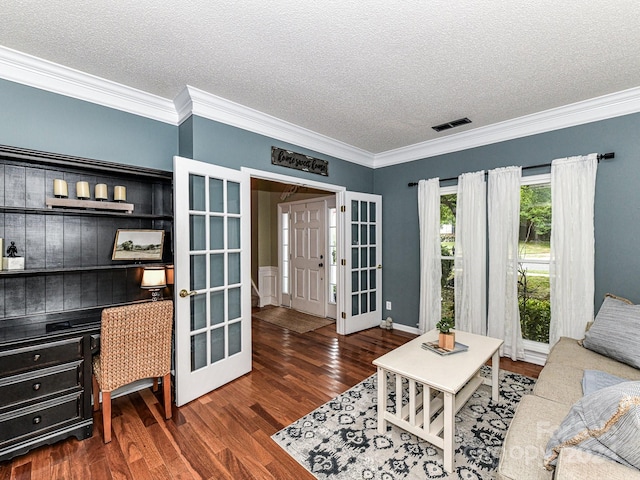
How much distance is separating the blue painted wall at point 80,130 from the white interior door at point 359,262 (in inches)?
92.7

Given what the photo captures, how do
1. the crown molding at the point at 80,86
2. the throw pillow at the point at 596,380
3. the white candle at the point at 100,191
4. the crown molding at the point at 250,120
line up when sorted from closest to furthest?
the throw pillow at the point at 596,380 < the crown molding at the point at 80,86 < the white candle at the point at 100,191 < the crown molding at the point at 250,120

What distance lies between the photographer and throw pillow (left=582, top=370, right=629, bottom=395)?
168 cm

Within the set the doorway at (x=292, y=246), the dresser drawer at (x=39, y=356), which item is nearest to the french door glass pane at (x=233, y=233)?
the dresser drawer at (x=39, y=356)

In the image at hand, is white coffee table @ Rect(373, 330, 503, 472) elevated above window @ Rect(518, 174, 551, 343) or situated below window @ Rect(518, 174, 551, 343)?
below

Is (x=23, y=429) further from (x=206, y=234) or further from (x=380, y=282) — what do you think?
(x=380, y=282)

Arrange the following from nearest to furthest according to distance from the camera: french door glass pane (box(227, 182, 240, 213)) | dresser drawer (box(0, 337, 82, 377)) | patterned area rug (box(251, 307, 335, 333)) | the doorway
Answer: dresser drawer (box(0, 337, 82, 377)) → french door glass pane (box(227, 182, 240, 213)) → patterned area rug (box(251, 307, 335, 333)) → the doorway

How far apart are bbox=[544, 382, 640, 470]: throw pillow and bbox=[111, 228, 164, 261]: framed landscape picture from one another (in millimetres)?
2943

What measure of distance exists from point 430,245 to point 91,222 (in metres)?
3.74

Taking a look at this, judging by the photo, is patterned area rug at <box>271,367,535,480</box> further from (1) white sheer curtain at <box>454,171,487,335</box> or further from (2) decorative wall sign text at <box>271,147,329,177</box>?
(2) decorative wall sign text at <box>271,147,329,177</box>

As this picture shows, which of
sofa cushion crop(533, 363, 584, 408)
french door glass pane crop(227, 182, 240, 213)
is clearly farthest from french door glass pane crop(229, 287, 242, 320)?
sofa cushion crop(533, 363, 584, 408)

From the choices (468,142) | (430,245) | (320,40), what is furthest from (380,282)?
(320,40)

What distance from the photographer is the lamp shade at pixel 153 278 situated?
248cm

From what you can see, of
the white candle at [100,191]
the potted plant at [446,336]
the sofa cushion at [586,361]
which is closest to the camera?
the sofa cushion at [586,361]

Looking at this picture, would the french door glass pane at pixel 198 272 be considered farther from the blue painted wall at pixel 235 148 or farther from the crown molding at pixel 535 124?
the crown molding at pixel 535 124
